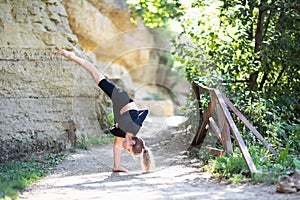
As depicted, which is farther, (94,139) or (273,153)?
(94,139)

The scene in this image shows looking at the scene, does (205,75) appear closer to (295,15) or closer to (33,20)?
(295,15)

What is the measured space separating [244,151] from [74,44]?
526 cm

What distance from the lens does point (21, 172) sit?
7656 mm

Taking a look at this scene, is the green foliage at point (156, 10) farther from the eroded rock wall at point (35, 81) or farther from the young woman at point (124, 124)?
the young woman at point (124, 124)

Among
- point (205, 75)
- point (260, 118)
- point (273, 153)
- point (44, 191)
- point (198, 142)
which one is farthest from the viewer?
point (205, 75)

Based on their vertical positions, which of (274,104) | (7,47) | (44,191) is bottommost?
(44,191)

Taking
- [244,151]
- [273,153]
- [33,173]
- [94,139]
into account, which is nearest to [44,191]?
[33,173]

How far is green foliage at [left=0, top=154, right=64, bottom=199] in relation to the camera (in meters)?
6.15

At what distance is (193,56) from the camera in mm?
10992

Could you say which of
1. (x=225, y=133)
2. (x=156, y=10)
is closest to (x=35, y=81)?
(x=225, y=133)

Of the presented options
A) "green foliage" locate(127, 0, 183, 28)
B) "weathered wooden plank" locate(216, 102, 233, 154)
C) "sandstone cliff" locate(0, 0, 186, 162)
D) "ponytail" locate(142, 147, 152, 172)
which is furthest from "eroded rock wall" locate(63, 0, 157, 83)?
"weathered wooden plank" locate(216, 102, 233, 154)

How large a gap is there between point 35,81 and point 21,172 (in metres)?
2.49

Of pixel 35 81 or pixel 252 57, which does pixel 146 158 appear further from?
pixel 252 57

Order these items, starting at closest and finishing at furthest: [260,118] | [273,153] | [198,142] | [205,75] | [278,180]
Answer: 1. [278,180]
2. [273,153]
3. [260,118]
4. [198,142]
5. [205,75]
